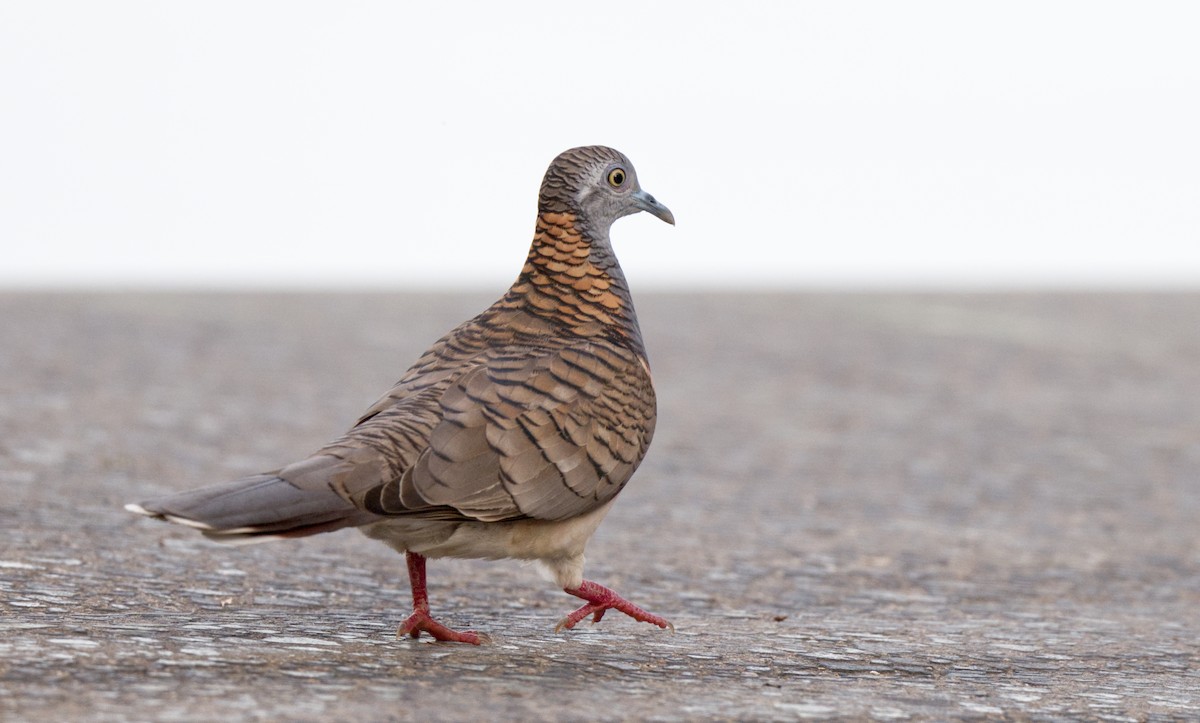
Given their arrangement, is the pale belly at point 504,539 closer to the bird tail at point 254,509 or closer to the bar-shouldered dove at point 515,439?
the bar-shouldered dove at point 515,439

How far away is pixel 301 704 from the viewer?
10.5 ft

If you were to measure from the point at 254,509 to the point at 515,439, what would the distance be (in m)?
0.90

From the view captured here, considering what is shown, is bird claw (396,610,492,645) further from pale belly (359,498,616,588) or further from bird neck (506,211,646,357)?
bird neck (506,211,646,357)

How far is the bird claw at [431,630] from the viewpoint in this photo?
4148 millimetres

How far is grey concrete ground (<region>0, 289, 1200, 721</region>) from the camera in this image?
3.64m

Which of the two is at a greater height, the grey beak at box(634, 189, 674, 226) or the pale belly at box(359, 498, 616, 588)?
the grey beak at box(634, 189, 674, 226)

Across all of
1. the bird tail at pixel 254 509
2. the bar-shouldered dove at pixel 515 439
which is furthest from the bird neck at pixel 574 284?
the bird tail at pixel 254 509

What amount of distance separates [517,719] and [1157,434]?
24.9 feet

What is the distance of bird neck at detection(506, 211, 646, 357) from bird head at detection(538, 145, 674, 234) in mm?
42

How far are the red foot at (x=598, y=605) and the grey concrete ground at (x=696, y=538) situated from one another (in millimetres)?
69

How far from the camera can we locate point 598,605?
4578 millimetres

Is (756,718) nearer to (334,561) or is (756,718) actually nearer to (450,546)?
(450,546)

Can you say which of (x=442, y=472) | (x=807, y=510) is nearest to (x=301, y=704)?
(x=442, y=472)

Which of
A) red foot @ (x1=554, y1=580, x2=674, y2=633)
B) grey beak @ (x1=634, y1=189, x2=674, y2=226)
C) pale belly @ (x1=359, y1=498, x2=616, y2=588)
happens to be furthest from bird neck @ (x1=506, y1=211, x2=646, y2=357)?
red foot @ (x1=554, y1=580, x2=674, y2=633)
